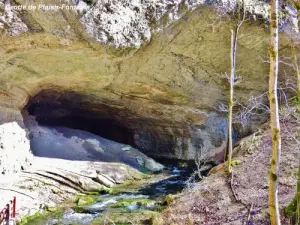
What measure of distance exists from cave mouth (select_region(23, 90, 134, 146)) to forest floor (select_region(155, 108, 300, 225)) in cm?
1107

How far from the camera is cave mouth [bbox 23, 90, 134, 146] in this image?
2156 centimetres

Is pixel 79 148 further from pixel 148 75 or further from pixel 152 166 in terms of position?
pixel 148 75

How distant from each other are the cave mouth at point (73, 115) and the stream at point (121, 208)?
26.2ft

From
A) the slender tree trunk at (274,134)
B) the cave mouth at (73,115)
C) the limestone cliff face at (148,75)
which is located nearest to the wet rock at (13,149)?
the limestone cliff face at (148,75)

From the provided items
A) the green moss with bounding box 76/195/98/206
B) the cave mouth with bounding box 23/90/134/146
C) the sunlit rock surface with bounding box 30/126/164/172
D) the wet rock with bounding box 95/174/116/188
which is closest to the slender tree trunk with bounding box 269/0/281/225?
the green moss with bounding box 76/195/98/206

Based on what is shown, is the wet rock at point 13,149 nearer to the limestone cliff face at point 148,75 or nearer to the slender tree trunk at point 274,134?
the limestone cliff face at point 148,75

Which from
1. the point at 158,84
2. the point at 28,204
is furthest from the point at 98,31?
the point at 28,204

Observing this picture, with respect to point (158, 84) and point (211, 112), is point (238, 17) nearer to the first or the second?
point (158, 84)

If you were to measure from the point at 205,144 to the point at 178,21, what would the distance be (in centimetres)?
973

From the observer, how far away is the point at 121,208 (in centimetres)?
1305

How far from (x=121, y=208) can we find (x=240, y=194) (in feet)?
14.9

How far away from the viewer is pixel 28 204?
42.1 ft

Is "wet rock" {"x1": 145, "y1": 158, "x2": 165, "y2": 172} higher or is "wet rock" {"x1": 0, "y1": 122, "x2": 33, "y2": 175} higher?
"wet rock" {"x1": 0, "y1": 122, "x2": 33, "y2": 175}

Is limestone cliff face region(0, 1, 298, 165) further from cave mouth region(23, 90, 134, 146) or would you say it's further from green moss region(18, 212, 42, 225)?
green moss region(18, 212, 42, 225)
